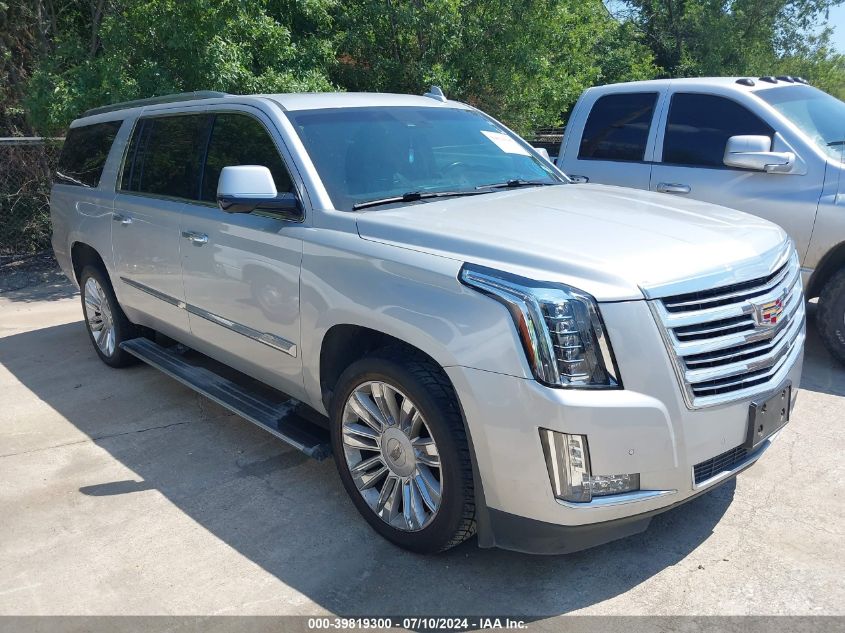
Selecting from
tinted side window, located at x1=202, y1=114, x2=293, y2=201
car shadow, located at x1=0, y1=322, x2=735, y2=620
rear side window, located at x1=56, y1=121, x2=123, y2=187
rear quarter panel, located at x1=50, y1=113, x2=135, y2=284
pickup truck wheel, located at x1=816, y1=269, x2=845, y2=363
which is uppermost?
tinted side window, located at x1=202, y1=114, x2=293, y2=201

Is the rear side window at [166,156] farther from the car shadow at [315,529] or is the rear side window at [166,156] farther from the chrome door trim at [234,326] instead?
the car shadow at [315,529]

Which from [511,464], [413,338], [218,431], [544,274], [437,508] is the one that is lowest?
[218,431]

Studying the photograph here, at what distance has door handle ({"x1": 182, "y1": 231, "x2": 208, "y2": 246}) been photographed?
14.6 feet

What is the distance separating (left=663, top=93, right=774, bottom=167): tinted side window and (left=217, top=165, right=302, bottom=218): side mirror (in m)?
3.55

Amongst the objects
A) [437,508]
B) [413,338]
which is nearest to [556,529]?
[437,508]

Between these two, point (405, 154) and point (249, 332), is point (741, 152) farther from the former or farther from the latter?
point (249, 332)

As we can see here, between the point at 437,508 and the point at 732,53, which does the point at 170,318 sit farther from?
the point at 732,53

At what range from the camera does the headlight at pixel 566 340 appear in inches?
109

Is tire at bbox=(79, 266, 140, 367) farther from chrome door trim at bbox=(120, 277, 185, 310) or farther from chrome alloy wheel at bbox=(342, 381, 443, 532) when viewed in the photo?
chrome alloy wheel at bbox=(342, 381, 443, 532)

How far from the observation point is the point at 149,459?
14.8ft

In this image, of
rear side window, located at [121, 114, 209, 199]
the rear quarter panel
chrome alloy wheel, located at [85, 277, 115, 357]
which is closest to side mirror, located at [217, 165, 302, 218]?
rear side window, located at [121, 114, 209, 199]

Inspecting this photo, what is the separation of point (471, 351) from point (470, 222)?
2.43 feet

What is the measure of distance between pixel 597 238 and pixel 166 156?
3103 mm

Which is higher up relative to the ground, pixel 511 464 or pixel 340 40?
pixel 340 40
